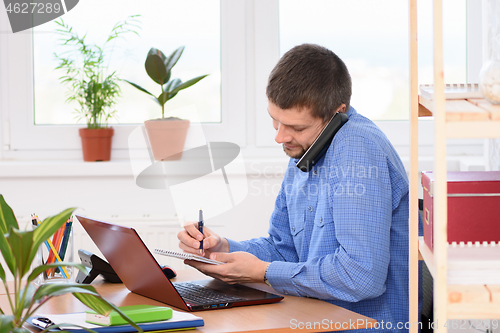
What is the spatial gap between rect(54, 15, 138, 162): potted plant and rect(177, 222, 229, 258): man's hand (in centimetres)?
95

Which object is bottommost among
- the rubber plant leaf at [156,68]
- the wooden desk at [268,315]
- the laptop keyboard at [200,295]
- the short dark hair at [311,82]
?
the wooden desk at [268,315]

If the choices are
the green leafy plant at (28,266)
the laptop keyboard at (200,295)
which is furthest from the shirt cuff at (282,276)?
the green leafy plant at (28,266)

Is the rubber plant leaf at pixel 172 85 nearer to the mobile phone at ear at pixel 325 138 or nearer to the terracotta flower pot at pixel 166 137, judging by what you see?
the terracotta flower pot at pixel 166 137

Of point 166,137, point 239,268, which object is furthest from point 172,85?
point 239,268

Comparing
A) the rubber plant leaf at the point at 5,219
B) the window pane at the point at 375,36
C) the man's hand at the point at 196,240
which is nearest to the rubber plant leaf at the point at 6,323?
the rubber plant leaf at the point at 5,219

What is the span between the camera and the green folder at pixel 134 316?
3.17 ft

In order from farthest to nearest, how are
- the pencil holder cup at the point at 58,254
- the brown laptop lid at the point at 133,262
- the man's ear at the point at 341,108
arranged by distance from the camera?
the man's ear at the point at 341,108 < the pencil holder cup at the point at 58,254 < the brown laptop lid at the point at 133,262

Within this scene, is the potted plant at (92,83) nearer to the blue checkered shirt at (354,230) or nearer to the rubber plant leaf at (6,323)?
the blue checkered shirt at (354,230)

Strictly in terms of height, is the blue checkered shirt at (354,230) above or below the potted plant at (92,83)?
below

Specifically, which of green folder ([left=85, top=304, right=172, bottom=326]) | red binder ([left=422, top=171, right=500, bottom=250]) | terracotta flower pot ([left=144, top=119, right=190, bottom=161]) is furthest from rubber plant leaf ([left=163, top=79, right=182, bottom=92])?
red binder ([left=422, top=171, right=500, bottom=250])

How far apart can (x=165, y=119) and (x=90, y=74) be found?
0.39 metres

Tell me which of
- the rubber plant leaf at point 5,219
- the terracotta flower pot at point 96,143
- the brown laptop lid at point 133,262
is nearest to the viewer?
the rubber plant leaf at point 5,219

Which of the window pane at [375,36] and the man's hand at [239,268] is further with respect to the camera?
the window pane at [375,36]

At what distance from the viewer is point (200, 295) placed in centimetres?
123
